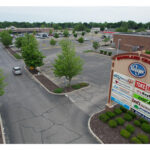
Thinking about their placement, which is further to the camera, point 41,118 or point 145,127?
point 41,118

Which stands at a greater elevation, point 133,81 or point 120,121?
point 133,81

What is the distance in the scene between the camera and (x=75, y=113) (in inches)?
601

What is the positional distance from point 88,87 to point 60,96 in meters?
4.90

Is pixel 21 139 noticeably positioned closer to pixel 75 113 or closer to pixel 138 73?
pixel 75 113

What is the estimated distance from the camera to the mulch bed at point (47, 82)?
2119cm

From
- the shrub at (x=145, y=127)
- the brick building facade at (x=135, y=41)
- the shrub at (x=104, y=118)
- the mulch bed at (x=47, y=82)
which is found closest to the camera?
the shrub at (x=145, y=127)

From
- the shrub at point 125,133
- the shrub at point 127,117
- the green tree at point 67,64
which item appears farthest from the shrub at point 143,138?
the green tree at point 67,64

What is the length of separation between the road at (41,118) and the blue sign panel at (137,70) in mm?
6748

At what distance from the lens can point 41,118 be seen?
14453 mm

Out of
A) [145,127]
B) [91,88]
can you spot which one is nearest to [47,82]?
[91,88]

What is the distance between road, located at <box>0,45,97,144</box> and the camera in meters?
12.0

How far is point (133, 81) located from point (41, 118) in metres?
10.1

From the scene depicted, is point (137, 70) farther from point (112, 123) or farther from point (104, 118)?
point (104, 118)

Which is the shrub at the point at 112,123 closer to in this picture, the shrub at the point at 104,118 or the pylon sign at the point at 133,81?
the shrub at the point at 104,118
